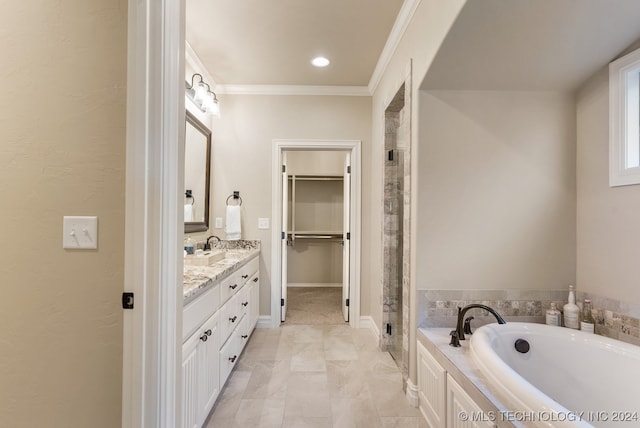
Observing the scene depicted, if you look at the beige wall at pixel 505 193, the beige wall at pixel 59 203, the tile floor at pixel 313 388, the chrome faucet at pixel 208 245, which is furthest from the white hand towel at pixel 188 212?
the beige wall at pixel 505 193

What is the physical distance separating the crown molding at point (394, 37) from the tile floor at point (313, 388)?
8.46 ft

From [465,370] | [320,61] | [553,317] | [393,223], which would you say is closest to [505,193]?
[553,317]

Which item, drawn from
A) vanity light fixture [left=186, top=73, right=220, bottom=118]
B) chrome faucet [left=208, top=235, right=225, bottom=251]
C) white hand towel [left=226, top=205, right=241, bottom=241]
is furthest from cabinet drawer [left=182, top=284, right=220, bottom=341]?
vanity light fixture [left=186, top=73, right=220, bottom=118]

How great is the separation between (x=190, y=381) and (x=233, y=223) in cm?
191

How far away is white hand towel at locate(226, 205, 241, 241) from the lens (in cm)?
313

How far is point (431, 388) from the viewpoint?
5.38 ft

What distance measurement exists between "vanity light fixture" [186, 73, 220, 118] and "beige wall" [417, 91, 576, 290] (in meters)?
1.98

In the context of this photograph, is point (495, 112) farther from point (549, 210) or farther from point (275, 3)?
point (275, 3)

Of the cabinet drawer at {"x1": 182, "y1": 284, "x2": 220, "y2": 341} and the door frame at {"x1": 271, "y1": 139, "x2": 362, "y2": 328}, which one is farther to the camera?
the door frame at {"x1": 271, "y1": 139, "x2": 362, "y2": 328}

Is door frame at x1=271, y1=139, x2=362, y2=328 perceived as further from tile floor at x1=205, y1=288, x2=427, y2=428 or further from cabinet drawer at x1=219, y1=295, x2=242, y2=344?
cabinet drawer at x1=219, y1=295, x2=242, y2=344

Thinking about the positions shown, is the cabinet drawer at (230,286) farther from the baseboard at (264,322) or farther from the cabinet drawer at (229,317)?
the baseboard at (264,322)

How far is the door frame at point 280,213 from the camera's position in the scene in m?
3.23

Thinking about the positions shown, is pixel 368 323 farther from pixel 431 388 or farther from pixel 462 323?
pixel 462 323

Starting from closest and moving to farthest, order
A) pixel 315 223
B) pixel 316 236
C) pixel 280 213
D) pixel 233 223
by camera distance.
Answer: pixel 233 223 < pixel 280 213 < pixel 316 236 < pixel 315 223
